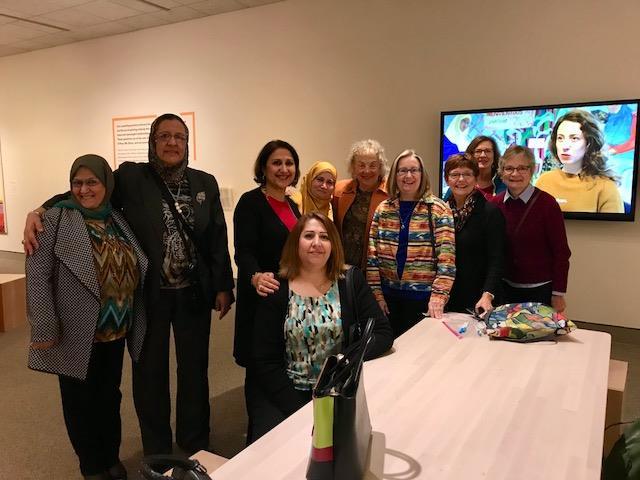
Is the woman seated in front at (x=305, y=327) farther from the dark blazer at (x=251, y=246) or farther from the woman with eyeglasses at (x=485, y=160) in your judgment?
the woman with eyeglasses at (x=485, y=160)

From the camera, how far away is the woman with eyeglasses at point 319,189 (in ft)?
8.25

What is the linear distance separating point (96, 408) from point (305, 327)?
3.17 ft

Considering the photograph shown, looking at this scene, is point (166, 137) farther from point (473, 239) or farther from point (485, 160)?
point (485, 160)

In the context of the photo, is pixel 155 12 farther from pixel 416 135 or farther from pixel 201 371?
pixel 201 371

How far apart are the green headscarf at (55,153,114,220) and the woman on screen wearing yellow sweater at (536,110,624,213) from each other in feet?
10.7

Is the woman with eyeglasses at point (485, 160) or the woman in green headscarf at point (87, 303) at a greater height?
the woman with eyeglasses at point (485, 160)

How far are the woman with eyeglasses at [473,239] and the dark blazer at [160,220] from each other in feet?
3.54

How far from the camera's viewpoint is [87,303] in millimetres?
1814

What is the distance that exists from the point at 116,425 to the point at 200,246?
0.84 meters

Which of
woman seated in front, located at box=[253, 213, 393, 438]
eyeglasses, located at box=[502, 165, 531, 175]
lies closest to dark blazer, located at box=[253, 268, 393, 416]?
woman seated in front, located at box=[253, 213, 393, 438]

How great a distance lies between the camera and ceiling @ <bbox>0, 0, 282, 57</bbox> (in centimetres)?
499

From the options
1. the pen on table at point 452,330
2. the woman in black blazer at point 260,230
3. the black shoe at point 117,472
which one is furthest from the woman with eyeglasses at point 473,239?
the black shoe at point 117,472

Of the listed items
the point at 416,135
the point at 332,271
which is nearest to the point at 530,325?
the point at 332,271

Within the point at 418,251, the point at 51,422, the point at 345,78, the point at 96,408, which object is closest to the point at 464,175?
the point at 418,251
